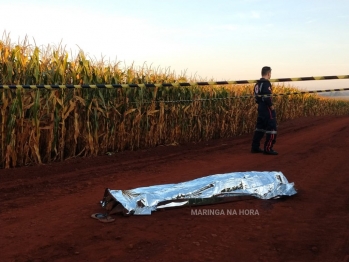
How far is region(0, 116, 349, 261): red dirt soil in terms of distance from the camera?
3230 mm

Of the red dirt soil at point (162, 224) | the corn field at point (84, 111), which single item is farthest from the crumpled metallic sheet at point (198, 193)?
the corn field at point (84, 111)

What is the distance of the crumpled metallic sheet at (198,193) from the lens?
14.0 feet

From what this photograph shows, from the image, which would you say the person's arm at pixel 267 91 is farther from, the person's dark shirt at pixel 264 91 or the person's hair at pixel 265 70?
the person's hair at pixel 265 70

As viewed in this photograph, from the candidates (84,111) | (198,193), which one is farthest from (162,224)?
(84,111)

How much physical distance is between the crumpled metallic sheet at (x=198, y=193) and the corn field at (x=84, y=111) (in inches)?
153

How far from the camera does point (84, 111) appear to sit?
28.9 feet

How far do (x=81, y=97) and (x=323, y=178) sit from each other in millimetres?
5530

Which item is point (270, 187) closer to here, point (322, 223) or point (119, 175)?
point (322, 223)

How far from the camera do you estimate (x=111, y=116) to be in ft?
31.3

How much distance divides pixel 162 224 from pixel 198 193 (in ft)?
2.66

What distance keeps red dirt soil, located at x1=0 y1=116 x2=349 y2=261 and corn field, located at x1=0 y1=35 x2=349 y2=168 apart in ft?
3.64

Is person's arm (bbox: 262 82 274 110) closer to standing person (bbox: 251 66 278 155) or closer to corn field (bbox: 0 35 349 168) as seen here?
standing person (bbox: 251 66 278 155)

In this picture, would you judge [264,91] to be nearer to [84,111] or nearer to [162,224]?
[84,111]

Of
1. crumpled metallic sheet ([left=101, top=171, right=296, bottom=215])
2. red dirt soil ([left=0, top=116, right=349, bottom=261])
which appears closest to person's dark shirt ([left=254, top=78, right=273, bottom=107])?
red dirt soil ([left=0, top=116, right=349, bottom=261])
